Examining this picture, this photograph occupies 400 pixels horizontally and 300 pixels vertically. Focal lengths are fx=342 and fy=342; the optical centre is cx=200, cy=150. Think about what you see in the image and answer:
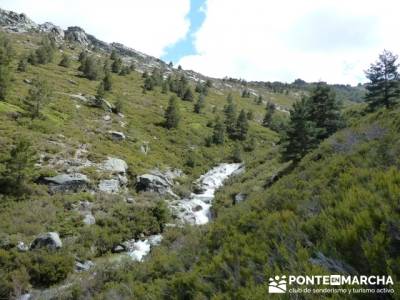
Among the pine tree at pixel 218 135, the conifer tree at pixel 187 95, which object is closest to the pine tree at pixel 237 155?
the pine tree at pixel 218 135

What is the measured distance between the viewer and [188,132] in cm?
4878

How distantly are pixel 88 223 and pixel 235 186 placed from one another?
14917 mm

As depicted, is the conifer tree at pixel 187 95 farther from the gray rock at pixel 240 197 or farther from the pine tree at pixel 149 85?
the gray rock at pixel 240 197

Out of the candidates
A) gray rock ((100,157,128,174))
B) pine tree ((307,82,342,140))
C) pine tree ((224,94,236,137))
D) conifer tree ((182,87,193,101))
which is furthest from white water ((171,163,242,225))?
conifer tree ((182,87,193,101))

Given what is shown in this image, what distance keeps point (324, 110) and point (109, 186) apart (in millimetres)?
19583

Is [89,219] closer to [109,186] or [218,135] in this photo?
[109,186]

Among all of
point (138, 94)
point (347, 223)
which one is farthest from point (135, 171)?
point (138, 94)

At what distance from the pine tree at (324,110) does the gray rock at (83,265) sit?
21064 millimetres

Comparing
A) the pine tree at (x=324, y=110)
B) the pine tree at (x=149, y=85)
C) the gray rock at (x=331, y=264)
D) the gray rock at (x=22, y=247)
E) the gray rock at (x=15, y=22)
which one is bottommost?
the gray rock at (x=22, y=247)

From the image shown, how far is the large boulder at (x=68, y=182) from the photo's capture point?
77.9 feet

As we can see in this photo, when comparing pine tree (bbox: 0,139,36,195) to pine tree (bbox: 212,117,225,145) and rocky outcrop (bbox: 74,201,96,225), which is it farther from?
pine tree (bbox: 212,117,225,145)

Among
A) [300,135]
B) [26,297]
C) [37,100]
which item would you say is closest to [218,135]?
[300,135]

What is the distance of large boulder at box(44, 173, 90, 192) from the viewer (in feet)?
77.9

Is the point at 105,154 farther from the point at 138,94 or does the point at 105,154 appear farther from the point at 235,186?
the point at 138,94
